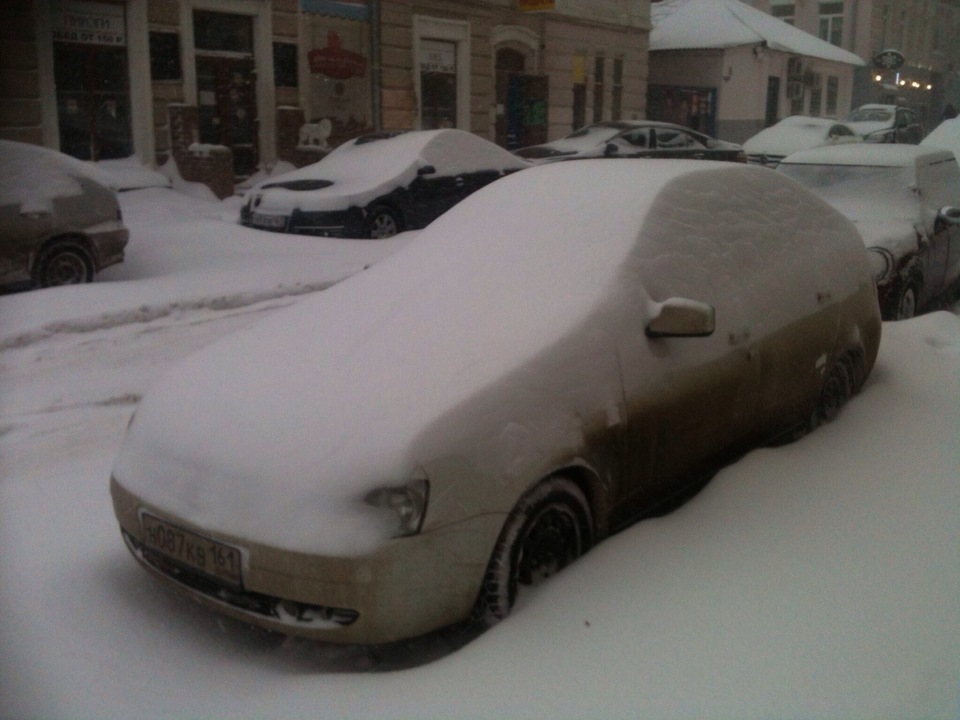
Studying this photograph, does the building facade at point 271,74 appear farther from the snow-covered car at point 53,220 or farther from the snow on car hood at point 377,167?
the snow-covered car at point 53,220

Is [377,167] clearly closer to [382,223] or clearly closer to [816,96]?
[382,223]

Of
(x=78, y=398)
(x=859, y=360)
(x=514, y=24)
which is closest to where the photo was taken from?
(x=859, y=360)

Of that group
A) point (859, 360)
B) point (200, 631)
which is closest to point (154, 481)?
point (200, 631)

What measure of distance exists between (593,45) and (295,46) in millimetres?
10675

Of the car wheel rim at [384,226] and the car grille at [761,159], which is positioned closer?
the car wheel rim at [384,226]

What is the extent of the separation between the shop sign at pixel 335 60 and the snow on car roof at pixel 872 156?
1076 cm

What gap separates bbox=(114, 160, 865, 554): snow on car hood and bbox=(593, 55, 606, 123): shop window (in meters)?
22.5

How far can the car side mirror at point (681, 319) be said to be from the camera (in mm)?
3707

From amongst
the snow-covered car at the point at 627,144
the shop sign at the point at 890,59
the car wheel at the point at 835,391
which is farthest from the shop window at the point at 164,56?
the shop sign at the point at 890,59

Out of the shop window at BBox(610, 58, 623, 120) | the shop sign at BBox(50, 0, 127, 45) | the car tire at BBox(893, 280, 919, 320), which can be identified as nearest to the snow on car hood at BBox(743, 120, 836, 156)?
the shop window at BBox(610, 58, 623, 120)

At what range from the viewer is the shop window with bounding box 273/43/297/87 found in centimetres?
1744

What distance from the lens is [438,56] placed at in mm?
20844

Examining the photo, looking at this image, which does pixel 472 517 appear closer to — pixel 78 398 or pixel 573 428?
pixel 573 428

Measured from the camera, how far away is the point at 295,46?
17.6 m
